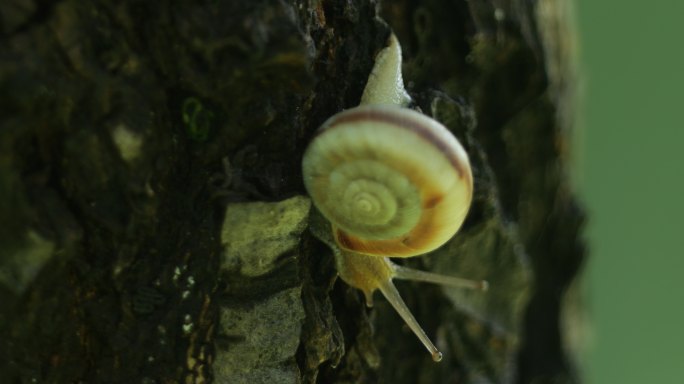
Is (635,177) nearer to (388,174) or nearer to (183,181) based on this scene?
(388,174)

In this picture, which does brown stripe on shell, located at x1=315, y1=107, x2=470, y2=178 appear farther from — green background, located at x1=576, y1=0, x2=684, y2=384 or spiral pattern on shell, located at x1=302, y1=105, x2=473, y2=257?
green background, located at x1=576, y1=0, x2=684, y2=384

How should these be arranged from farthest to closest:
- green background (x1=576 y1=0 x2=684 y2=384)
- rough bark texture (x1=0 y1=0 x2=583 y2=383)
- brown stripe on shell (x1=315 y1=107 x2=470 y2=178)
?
1. green background (x1=576 y1=0 x2=684 y2=384)
2. brown stripe on shell (x1=315 y1=107 x2=470 y2=178)
3. rough bark texture (x1=0 y1=0 x2=583 y2=383)

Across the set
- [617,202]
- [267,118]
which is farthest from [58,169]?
[617,202]

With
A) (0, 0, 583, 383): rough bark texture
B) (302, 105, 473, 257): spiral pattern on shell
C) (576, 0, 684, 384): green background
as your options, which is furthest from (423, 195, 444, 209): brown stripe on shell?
(576, 0, 684, 384): green background

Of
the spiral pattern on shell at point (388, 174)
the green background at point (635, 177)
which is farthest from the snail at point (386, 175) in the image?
the green background at point (635, 177)

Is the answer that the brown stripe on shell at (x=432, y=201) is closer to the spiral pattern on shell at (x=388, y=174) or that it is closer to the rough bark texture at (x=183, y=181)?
the spiral pattern on shell at (x=388, y=174)
